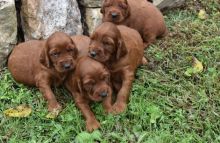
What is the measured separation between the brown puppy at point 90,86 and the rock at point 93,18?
1.58 meters

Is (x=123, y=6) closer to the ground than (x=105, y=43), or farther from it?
farther from it

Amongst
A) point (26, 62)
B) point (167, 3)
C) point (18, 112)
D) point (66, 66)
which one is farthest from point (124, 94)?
point (167, 3)

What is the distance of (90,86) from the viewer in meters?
5.72

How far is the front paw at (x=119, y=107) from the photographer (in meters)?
5.99

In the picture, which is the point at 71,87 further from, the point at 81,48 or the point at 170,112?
the point at 170,112

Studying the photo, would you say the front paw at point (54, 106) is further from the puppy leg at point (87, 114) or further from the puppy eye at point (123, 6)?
the puppy eye at point (123, 6)

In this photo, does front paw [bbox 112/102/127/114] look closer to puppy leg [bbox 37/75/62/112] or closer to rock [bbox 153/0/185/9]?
puppy leg [bbox 37/75/62/112]

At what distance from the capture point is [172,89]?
21.0ft

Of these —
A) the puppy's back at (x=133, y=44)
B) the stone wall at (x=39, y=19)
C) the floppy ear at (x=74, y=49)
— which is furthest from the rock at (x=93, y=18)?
the floppy ear at (x=74, y=49)

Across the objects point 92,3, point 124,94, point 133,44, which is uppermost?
point 92,3

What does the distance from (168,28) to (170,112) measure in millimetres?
2042

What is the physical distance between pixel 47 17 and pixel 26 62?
2.68ft

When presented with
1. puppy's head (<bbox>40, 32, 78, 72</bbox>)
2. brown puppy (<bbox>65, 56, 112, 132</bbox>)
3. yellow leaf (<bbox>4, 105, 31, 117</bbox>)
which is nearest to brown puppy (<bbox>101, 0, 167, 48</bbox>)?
puppy's head (<bbox>40, 32, 78, 72</bbox>)

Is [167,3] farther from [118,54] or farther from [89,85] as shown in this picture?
[89,85]
